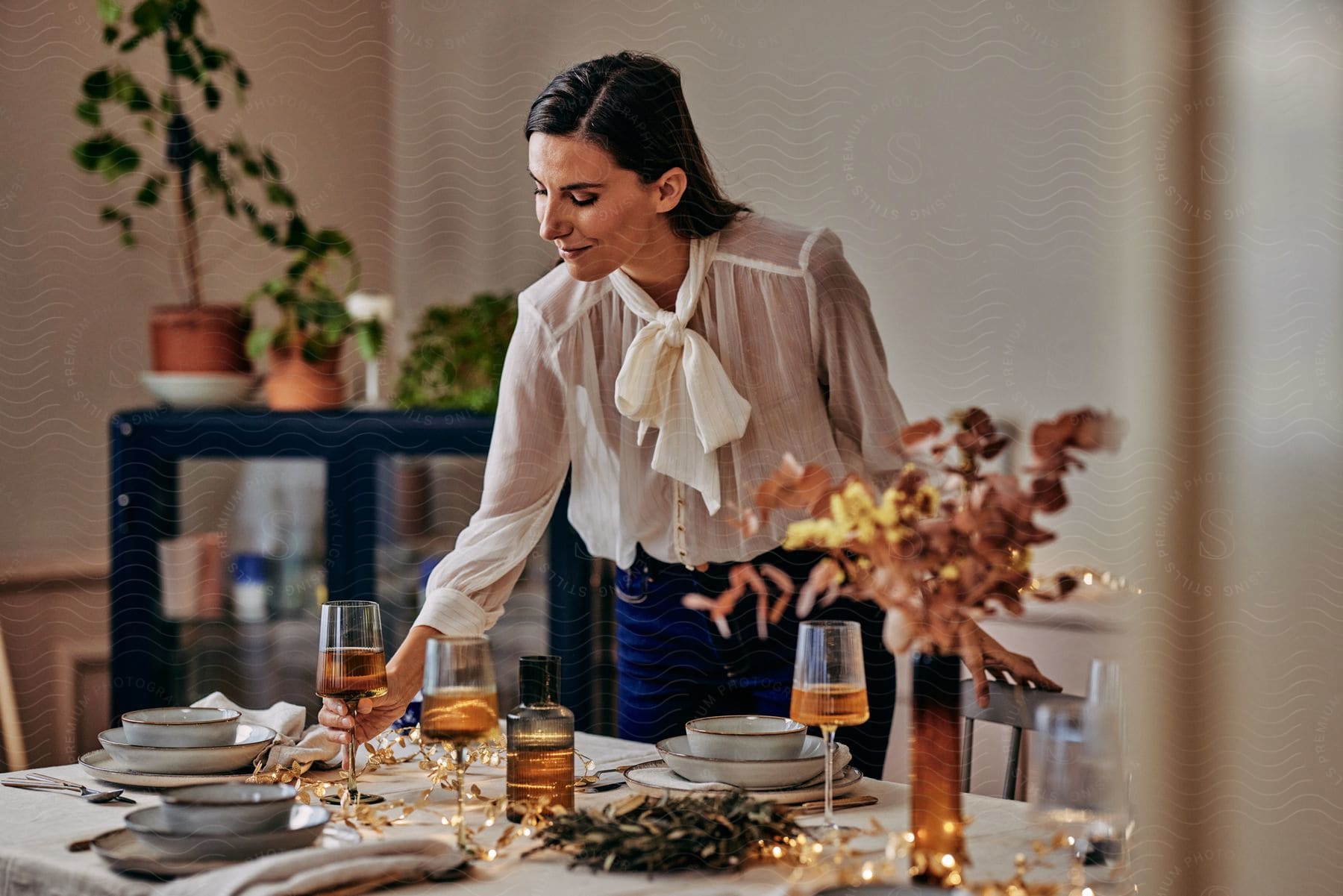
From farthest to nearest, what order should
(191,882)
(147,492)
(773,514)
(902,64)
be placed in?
(147,492) < (902,64) < (773,514) < (191,882)

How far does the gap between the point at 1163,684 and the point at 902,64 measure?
100 cm

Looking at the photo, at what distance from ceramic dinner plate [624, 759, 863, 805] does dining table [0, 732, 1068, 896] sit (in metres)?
0.01

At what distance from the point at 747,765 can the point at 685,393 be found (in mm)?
428

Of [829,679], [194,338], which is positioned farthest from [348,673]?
[194,338]

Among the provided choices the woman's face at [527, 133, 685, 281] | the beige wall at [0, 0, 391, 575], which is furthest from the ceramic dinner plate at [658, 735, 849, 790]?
the beige wall at [0, 0, 391, 575]

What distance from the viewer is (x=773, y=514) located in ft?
4.17

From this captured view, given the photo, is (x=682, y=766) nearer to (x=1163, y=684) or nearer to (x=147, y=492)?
(x=1163, y=684)

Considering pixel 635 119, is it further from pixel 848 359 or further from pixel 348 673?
pixel 348 673

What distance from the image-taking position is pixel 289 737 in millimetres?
1120

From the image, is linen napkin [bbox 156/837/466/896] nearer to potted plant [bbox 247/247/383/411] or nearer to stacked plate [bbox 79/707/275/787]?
stacked plate [bbox 79/707/275/787]

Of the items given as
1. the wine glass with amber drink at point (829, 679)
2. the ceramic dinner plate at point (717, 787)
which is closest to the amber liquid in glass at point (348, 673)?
the ceramic dinner plate at point (717, 787)

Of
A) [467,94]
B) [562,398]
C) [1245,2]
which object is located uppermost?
[467,94]

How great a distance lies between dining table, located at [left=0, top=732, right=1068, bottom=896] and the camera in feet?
2.54

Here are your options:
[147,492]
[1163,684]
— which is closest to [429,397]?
[147,492]
